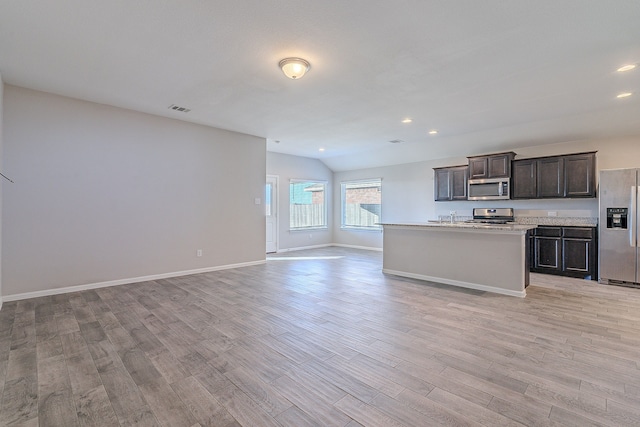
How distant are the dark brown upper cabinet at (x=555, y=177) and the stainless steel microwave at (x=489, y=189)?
155 mm

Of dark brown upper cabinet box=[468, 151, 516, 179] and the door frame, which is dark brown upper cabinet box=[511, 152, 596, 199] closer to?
dark brown upper cabinet box=[468, 151, 516, 179]

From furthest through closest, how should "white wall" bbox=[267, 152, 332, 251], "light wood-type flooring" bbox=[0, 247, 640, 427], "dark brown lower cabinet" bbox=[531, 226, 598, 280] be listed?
"white wall" bbox=[267, 152, 332, 251] → "dark brown lower cabinet" bbox=[531, 226, 598, 280] → "light wood-type flooring" bbox=[0, 247, 640, 427]

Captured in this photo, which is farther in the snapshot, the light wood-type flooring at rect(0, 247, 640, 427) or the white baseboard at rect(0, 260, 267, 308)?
the white baseboard at rect(0, 260, 267, 308)

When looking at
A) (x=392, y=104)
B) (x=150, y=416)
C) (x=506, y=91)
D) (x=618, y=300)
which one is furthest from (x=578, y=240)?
(x=150, y=416)

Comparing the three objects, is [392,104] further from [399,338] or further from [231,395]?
[231,395]

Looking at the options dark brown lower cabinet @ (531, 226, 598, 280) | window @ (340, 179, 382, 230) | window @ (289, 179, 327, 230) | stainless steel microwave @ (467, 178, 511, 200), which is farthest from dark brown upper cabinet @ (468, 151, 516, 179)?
window @ (289, 179, 327, 230)

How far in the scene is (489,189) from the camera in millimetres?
6281

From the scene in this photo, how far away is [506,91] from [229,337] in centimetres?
441

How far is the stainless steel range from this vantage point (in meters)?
6.28

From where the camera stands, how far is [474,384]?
80.7 inches

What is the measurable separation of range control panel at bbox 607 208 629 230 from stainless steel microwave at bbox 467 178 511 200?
154cm

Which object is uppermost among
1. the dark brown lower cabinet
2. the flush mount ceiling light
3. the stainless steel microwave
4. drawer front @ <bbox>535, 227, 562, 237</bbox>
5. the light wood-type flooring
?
the flush mount ceiling light

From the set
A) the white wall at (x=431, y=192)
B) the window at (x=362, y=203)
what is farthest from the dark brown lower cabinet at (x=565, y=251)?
the window at (x=362, y=203)

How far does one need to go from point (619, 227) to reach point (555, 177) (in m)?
1.27
